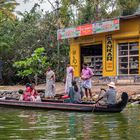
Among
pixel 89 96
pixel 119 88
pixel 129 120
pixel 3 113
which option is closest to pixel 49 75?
pixel 89 96

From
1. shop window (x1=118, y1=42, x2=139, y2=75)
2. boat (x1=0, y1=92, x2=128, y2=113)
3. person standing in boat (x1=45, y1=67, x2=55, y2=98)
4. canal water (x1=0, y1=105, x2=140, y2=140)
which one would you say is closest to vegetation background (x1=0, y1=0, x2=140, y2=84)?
shop window (x1=118, y1=42, x2=139, y2=75)

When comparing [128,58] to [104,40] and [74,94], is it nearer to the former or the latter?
[104,40]

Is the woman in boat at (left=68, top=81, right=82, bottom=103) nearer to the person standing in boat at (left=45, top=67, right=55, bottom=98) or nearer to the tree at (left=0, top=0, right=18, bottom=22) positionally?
the person standing in boat at (left=45, top=67, right=55, bottom=98)

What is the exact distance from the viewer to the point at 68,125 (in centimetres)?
1375

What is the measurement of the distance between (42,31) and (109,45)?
8.04 meters

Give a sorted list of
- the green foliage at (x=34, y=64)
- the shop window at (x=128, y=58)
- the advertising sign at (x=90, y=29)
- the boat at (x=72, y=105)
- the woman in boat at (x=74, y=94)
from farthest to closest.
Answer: the green foliage at (x=34, y=64)
the shop window at (x=128, y=58)
the advertising sign at (x=90, y=29)
the woman in boat at (x=74, y=94)
the boat at (x=72, y=105)

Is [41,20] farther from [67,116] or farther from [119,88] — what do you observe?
[67,116]

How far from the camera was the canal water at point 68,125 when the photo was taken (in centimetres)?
1144

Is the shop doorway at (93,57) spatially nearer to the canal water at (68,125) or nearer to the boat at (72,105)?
the boat at (72,105)

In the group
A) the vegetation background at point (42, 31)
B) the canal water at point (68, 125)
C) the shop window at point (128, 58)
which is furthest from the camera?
the vegetation background at point (42, 31)

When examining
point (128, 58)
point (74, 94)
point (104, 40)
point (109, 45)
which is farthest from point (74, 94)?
point (104, 40)

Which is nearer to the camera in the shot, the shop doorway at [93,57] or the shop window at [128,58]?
the shop window at [128,58]

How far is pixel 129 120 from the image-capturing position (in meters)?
14.8

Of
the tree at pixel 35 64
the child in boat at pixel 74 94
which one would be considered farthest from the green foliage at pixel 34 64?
the child in boat at pixel 74 94
